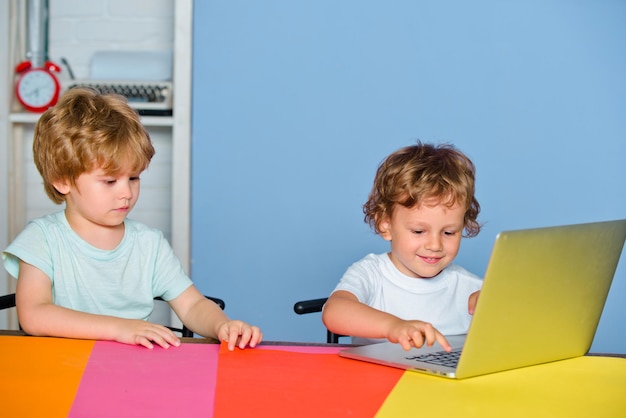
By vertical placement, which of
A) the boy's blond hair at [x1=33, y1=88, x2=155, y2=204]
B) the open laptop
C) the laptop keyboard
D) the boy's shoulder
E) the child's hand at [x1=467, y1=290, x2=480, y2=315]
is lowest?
the child's hand at [x1=467, y1=290, x2=480, y2=315]

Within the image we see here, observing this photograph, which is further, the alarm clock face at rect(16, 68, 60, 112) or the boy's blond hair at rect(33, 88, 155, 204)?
the alarm clock face at rect(16, 68, 60, 112)

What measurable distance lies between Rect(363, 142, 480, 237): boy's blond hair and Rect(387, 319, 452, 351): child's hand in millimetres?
520

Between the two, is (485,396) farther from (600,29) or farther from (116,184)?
(600,29)

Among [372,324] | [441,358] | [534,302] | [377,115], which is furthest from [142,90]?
[534,302]

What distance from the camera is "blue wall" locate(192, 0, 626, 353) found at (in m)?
2.66

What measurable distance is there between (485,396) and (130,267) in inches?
35.1

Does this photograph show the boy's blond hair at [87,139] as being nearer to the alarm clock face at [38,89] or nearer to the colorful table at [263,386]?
the colorful table at [263,386]

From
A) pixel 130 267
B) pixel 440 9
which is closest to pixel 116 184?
pixel 130 267

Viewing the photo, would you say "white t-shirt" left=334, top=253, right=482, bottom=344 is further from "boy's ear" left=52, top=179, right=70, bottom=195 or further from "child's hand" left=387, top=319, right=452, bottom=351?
"boy's ear" left=52, top=179, right=70, bottom=195

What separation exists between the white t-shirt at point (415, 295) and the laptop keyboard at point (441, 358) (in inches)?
17.9

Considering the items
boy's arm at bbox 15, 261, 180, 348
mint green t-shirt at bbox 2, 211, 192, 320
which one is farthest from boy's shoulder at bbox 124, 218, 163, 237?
boy's arm at bbox 15, 261, 180, 348

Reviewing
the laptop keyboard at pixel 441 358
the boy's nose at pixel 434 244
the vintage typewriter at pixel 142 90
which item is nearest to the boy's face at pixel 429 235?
the boy's nose at pixel 434 244

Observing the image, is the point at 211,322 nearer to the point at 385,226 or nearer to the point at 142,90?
the point at 385,226

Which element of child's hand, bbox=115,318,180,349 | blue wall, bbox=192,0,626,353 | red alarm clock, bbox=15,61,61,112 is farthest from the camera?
red alarm clock, bbox=15,61,61,112
